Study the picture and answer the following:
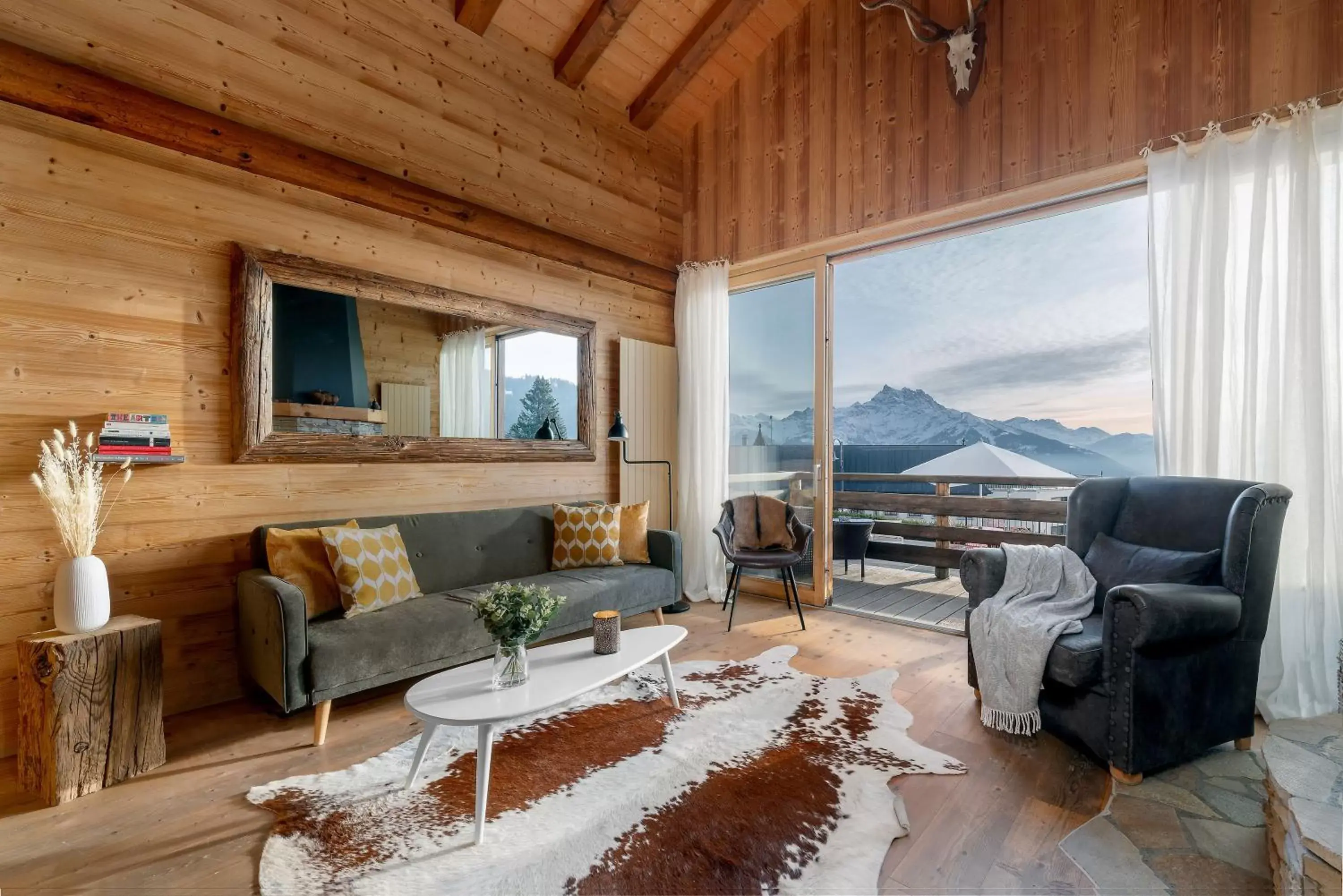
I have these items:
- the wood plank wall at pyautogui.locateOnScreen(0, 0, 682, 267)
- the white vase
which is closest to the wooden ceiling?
the wood plank wall at pyautogui.locateOnScreen(0, 0, 682, 267)

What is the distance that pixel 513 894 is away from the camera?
1.50m

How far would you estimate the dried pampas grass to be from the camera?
2096 mm

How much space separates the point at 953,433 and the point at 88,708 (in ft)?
22.9

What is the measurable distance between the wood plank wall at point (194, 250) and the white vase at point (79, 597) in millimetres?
431

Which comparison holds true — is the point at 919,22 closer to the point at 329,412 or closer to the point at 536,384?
the point at 536,384

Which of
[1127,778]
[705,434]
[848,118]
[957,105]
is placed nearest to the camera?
[1127,778]

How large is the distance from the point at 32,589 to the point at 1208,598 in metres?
4.35

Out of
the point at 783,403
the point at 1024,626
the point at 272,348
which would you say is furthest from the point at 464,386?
the point at 1024,626

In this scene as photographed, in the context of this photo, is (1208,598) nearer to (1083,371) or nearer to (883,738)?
(883,738)

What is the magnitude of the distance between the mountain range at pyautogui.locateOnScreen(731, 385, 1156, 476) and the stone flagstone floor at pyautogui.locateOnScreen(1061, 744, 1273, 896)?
2.76 m

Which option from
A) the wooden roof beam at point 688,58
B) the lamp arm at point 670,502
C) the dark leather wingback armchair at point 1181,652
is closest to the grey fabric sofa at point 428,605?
the lamp arm at point 670,502

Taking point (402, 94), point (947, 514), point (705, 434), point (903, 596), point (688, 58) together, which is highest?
point (688, 58)

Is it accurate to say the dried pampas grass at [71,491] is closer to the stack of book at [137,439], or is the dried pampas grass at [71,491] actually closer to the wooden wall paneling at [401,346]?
the stack of book at [137,439]

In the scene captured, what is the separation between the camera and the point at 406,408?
3.39 m
